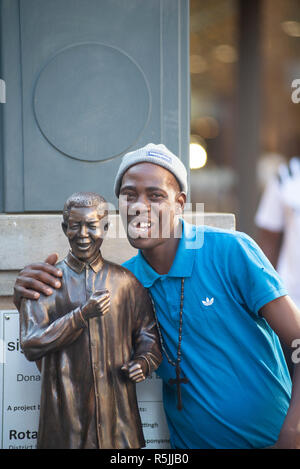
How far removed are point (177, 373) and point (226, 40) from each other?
21.0 ft

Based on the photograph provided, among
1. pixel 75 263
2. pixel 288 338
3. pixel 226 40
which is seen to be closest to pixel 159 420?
pixel 288 338

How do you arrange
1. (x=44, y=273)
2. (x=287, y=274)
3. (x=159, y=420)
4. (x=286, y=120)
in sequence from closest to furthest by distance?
(x=44, y=273)
(x=159, y=420)
(x=287, y=274)
(x=286, y=120)

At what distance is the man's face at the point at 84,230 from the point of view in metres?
1.83

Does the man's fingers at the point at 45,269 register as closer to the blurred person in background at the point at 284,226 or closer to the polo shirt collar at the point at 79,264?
the polo shirt collar at the point at 79,264

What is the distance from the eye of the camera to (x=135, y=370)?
1835 millimetres

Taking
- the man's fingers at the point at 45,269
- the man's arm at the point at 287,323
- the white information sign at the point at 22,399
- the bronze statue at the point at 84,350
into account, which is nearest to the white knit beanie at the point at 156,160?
the bronze statue at the point at 84,350

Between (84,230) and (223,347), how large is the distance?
757 mm

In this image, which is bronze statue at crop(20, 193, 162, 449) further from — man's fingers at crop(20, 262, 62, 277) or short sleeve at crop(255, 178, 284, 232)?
short sleeve at crop(255, 178, 284, 232)

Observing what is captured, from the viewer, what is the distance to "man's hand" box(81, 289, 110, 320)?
1762 mm

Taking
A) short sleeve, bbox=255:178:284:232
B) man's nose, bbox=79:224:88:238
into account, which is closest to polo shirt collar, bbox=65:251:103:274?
man's nose, bbox=79:224:88:238

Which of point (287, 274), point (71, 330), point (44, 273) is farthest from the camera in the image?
point (287, 274)

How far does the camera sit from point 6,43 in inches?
111

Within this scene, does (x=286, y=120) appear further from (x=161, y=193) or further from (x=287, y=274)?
(x=161, y=193)

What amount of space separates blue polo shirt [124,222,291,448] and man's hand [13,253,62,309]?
48cm
